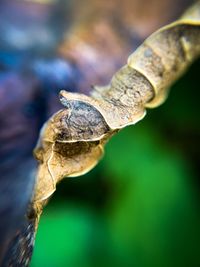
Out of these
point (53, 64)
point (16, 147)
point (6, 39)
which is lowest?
point (16, 147)

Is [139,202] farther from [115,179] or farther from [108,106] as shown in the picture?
[108,106]

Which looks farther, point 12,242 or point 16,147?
point 16,147

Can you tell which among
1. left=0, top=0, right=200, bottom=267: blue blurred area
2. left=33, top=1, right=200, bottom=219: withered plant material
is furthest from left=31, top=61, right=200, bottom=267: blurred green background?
left=33, top=1, right=200, bottom=219: withered plant material

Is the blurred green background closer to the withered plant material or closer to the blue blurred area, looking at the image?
the blue blurred area

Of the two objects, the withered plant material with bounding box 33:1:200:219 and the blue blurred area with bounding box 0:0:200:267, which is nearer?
the withered plant material with bounding box 33:1:200:219

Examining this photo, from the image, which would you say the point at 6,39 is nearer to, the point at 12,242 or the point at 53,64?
the point at 53,64

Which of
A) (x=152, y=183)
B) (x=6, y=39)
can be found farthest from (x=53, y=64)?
(x=152, y=183)
